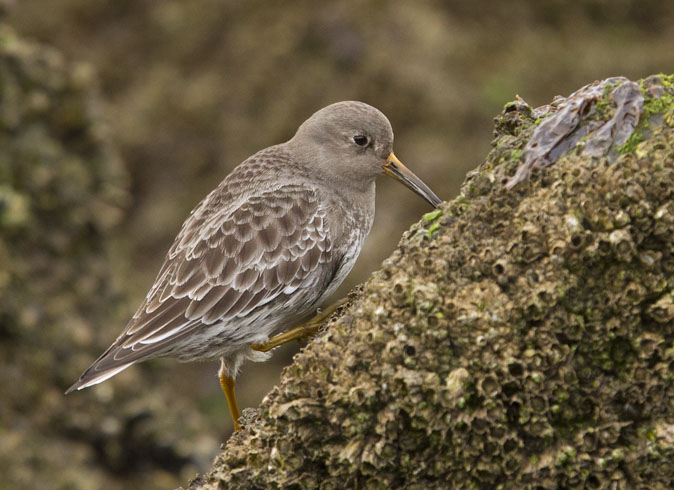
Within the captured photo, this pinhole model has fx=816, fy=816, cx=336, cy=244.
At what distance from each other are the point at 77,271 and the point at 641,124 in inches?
238

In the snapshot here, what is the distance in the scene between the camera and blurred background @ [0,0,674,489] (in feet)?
35.4

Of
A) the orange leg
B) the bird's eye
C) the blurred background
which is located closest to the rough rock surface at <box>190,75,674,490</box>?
the orange leg

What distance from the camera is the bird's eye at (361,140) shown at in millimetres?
6676

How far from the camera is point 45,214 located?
8.06m

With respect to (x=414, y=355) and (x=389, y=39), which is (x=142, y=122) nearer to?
(x=389, y=39)

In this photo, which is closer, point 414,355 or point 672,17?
point 414,355

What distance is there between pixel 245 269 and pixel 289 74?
19.6 ft

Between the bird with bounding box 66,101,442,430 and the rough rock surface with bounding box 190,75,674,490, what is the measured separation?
1.99 metres

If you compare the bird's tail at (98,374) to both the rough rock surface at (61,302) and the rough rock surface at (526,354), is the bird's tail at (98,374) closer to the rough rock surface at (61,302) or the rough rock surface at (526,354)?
the rough rock surface at (61,302)

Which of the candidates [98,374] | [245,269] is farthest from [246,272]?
[98,374]

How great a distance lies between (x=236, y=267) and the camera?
234 inches

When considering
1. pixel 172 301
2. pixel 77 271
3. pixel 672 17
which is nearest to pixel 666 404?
pixel 172 301

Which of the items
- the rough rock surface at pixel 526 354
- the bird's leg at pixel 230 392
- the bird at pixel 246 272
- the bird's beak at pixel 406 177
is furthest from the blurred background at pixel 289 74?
the rough rock surface at pixel 526 354

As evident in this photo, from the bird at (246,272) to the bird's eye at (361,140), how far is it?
0.45 metres
